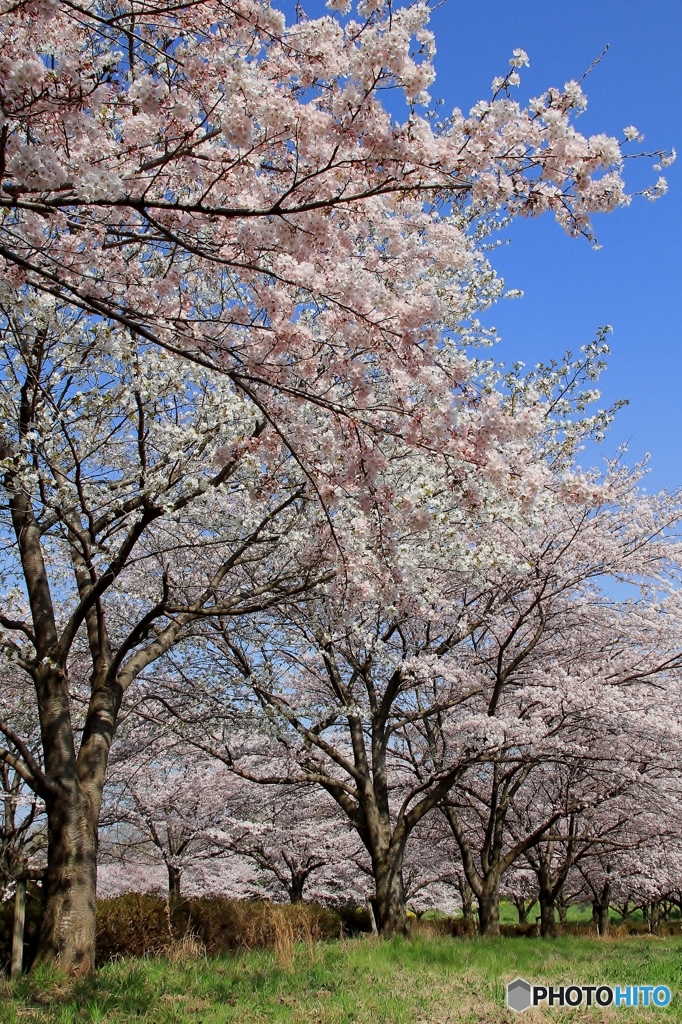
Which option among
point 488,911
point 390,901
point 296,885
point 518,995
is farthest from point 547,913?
point 518,995

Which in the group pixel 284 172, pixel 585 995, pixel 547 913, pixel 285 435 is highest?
pixel 284 172

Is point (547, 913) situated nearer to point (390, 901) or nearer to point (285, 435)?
point (390, 901)

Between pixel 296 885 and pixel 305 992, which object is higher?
pixel 305 992

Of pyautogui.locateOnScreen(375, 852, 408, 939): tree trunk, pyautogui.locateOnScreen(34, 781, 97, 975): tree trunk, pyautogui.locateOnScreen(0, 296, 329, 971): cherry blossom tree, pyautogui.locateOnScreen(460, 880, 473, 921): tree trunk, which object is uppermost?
pyautogui.locateOnScreen(0, 296, 329, 971): cherry blossom tree

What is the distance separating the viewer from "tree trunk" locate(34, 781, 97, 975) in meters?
6.53

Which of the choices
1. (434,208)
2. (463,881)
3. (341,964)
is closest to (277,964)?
(341,964)

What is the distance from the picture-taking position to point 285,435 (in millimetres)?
4855

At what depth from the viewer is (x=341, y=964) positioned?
7180mm

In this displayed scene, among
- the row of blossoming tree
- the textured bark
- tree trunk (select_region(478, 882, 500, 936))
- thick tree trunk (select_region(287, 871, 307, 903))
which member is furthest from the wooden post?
the textured bark

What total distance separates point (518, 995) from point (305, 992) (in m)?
1.77

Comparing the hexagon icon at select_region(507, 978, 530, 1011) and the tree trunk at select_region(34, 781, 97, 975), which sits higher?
the tree trunk at select_region(34, 781, 97, 975)

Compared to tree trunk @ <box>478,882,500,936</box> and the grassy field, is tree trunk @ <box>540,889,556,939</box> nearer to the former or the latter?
tree trunk @ <box>478,882,500,936</box>

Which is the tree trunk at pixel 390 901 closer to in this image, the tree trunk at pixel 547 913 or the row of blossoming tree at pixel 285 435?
the row of blossoming tree at pixel 285 435

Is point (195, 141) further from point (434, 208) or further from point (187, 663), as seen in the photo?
point (187, 663)
